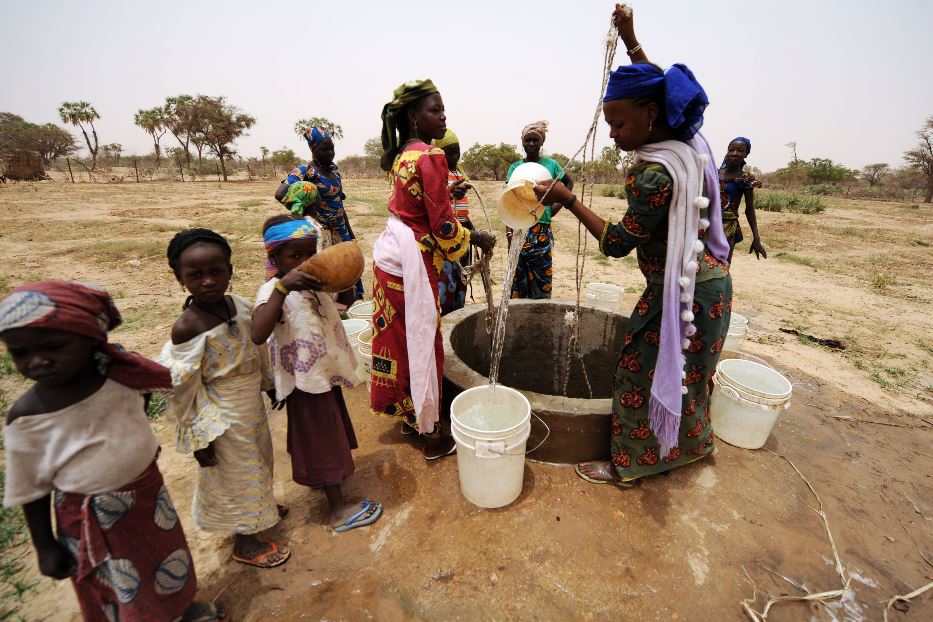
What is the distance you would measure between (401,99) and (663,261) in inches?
62.5

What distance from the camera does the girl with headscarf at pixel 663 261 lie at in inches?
68.0

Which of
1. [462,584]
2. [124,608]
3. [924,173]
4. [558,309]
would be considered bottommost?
[462,584]

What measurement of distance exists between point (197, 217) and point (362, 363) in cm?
1203

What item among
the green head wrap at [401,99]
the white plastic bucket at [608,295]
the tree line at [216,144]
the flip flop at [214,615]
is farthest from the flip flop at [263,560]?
the tree line at [216,144]

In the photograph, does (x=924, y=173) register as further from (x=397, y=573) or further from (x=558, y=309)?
(x=397, y=573)

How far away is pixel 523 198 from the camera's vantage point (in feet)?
6.84

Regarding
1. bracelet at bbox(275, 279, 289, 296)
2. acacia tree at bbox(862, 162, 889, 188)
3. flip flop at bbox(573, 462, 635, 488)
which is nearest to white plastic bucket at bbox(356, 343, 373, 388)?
bracelet at bbox(275, 279, 289, 296)

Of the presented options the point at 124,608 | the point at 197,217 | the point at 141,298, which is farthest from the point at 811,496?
the point at 197,217

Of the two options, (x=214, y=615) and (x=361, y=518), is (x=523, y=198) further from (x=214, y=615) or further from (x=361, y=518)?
(x=214, y=615)

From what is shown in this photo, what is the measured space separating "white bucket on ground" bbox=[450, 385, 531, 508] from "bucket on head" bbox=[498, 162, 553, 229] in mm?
947

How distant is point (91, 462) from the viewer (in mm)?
1243

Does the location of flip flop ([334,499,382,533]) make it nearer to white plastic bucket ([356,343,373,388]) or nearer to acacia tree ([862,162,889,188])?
white plastic bucket ([356,343,373,388])

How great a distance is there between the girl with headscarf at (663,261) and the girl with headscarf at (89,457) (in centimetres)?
178

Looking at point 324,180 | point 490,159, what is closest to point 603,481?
point 324,180
